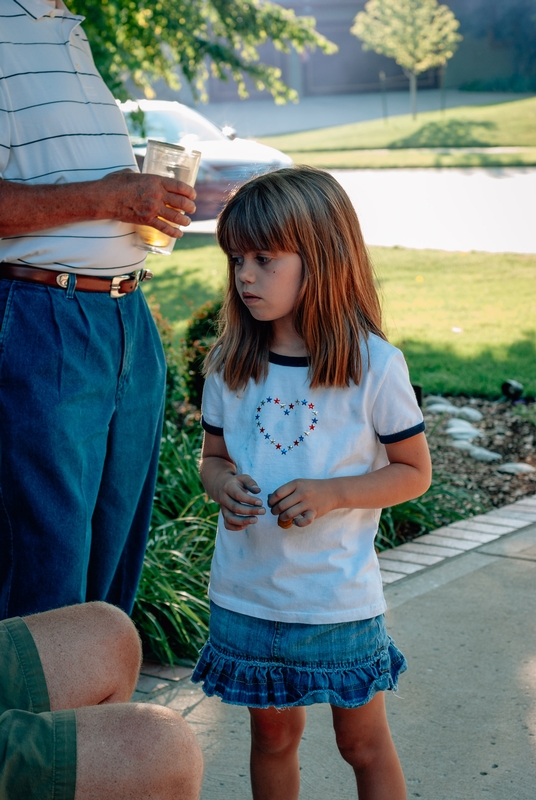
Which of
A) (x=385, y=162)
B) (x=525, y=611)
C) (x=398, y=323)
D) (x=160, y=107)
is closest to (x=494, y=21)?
(x=385, y=162)

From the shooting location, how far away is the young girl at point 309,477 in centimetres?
180

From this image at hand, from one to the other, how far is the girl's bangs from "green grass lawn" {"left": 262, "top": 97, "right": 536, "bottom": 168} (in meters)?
18.3

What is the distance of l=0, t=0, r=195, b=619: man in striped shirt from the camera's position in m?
2.12

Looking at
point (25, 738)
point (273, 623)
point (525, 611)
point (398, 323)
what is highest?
point (25, 738)

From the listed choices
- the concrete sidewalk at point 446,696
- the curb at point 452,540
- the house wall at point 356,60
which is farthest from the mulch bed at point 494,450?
the house wall at point 356,60

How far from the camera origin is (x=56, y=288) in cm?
216

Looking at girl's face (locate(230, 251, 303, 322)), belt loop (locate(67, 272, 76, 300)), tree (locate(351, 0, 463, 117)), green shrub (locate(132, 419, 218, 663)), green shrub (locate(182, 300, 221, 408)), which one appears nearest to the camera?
girl's face (locate(230, 251, 303, 322))

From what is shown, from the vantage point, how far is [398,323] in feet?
27.7

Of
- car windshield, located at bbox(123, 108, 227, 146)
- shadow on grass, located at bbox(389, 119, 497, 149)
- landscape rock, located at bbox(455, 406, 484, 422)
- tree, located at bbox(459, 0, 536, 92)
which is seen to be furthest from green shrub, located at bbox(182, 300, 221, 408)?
tree, located at bbox(459, 0, 536, 92)

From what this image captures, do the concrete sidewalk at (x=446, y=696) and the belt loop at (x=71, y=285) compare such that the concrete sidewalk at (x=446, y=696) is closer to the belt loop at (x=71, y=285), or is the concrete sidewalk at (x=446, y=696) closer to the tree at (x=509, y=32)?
the belt loop at (x=71, y=285)

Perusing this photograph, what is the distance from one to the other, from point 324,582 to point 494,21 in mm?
33735

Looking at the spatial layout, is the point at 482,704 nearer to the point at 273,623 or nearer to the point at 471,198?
the point at 273,623

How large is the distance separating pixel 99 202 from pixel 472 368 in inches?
196

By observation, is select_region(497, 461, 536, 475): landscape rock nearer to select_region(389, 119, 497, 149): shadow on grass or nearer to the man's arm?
the man's arm
